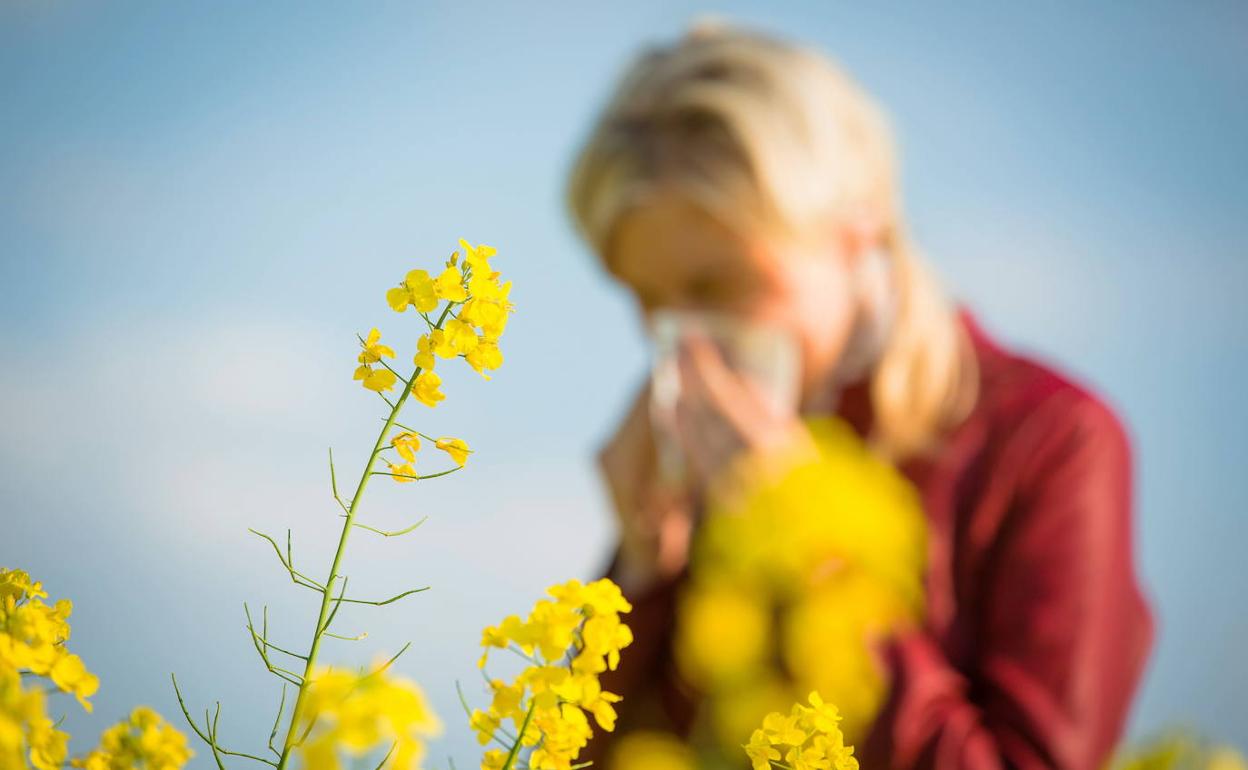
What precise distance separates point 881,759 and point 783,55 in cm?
62

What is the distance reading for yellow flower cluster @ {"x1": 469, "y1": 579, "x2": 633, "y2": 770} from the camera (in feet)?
0.85

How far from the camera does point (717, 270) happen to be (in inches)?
35.7

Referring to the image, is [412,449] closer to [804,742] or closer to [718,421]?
[804,742]

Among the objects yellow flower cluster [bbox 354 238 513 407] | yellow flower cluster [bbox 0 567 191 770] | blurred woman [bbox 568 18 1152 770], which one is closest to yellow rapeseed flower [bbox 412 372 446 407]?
yellow flower cluster [bbox 354 238 513 407]

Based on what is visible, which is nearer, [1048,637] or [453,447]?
[453,447]

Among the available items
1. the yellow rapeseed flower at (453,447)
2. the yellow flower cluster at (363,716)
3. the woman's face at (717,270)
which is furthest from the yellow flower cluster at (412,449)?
the woman's face at (717,270)

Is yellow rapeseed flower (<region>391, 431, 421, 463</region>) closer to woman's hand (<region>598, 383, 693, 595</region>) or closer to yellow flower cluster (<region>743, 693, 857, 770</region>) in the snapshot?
yellow flower cluster (<region>743, 693, 857, 770</region>)

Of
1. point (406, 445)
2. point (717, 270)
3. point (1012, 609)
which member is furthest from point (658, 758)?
point (717, 270)

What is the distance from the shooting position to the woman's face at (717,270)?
0.90m

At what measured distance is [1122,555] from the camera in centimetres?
82

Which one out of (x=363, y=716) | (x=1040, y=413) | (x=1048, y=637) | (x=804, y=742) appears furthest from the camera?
(x=1040, y=413)

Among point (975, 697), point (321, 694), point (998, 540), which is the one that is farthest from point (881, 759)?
point (321, 694)

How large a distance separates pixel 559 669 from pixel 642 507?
58cm

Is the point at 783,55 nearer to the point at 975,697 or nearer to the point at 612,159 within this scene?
the point at 612,159
